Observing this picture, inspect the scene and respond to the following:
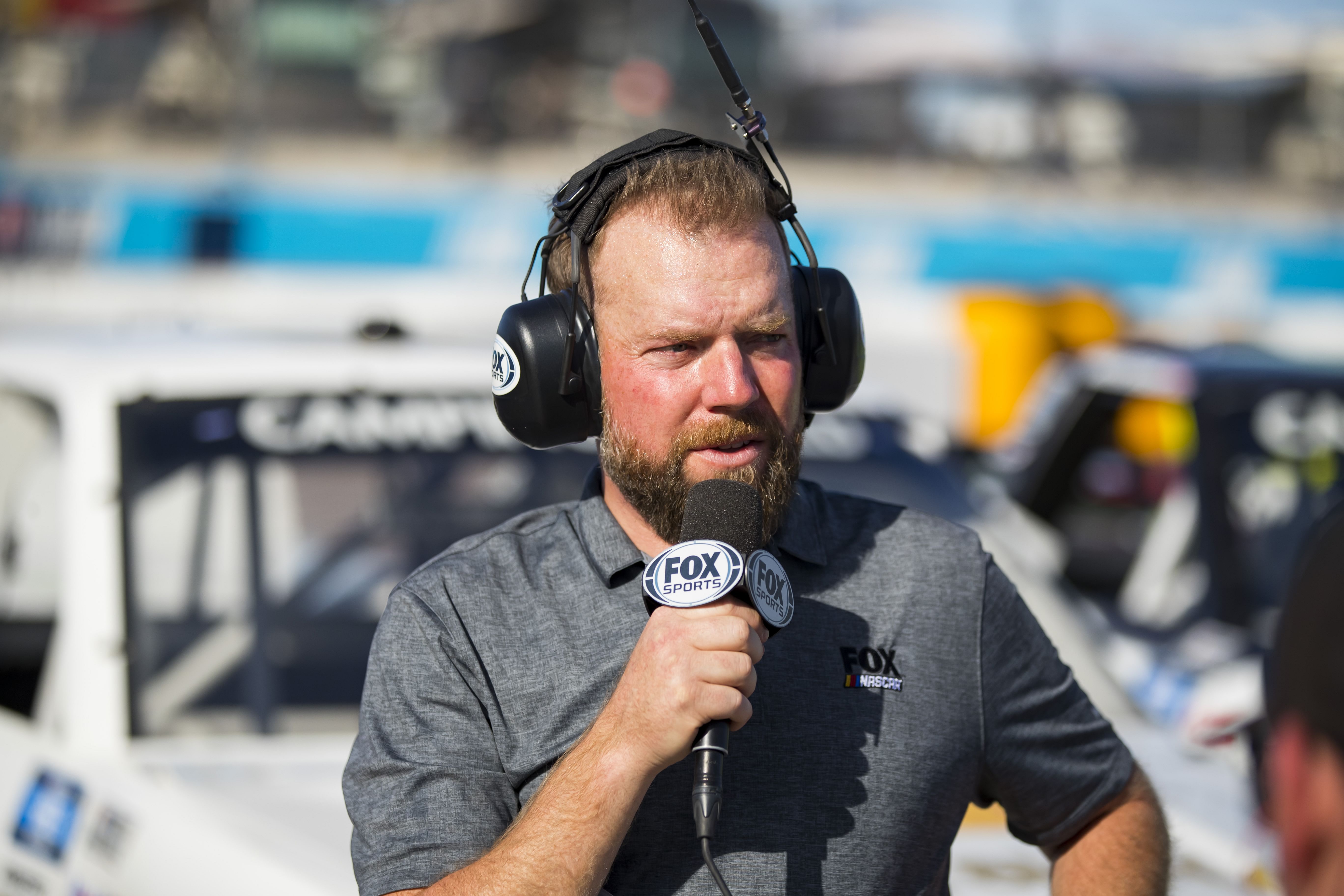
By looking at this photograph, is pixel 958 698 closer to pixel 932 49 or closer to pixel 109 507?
pixel 109 507

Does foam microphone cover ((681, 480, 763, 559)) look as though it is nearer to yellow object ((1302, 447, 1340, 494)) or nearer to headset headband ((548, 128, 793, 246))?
headset headband ((548, 128, 793, 246))

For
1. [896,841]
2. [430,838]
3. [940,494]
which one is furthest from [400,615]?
[940,494]

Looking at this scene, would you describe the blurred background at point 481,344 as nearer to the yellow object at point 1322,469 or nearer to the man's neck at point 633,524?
the yellow object at point 1322,469

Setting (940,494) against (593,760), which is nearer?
Answer: (593,760)

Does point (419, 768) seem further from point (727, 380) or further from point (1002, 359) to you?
point (1002, 359)

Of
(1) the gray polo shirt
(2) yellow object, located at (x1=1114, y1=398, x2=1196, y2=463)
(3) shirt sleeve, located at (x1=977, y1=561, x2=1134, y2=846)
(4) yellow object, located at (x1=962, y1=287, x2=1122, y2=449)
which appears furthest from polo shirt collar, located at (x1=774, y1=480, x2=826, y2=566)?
(4) yellow object, located at (x1=962, y1=287, x2=1122, y2=449)

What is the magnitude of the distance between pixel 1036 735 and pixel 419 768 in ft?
2.48

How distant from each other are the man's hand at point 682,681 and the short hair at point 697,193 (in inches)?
19.5

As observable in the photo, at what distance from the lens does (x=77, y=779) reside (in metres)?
2.74

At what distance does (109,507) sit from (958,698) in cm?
187

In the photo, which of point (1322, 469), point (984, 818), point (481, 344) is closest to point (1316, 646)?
point (984, 818)

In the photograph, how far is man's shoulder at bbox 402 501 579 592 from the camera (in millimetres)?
1782

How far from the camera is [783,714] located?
1.74 m

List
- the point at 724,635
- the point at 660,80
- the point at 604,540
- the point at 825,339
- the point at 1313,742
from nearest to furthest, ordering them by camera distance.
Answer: the point at 1313,742, the point at 724,635, the point at 604,540, the point at 825,339, the point at 660,80
